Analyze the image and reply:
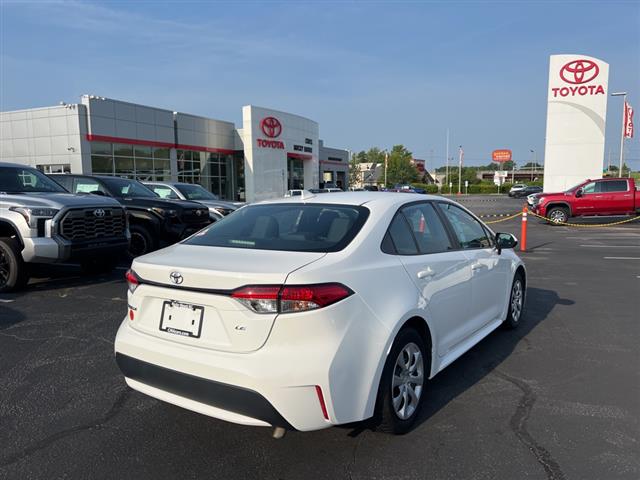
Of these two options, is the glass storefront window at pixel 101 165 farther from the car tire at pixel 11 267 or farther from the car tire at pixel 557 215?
the car tire at pixel 557 215

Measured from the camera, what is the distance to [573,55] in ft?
82.1

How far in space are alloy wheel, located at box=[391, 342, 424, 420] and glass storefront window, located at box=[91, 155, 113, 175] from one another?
2622 centimetres

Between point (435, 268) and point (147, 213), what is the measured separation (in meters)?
8.17

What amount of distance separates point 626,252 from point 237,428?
12.0m

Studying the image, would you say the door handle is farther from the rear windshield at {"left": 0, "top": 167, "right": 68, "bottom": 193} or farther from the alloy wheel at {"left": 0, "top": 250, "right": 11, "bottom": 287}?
the rear windshield at {"left": 0, "top": 167, "right": 68, "bottom": 193}

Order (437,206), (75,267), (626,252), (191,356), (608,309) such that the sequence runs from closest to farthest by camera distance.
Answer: (191,356), (437,206), (608,309), (75,267), (626,252)

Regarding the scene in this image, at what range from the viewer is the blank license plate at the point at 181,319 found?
9.08 ft

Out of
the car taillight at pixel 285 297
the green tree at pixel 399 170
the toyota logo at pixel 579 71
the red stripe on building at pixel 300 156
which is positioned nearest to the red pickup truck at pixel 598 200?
the toyota logo at pixel 579 71

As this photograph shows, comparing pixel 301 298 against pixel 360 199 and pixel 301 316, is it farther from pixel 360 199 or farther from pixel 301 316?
pixel 360 199

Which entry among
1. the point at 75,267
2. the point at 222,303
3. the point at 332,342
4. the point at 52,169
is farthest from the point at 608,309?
the point at 52,169

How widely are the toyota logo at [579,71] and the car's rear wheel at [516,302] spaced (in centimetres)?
2431

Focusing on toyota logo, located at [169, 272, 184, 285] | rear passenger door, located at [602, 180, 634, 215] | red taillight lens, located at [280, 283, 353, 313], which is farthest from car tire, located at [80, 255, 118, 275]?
rear passenger door, located at [602, 180, 634, 215]

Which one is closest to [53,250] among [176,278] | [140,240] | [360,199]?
[140,240]

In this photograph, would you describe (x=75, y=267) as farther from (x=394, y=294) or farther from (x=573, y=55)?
(x=573, y=55)
